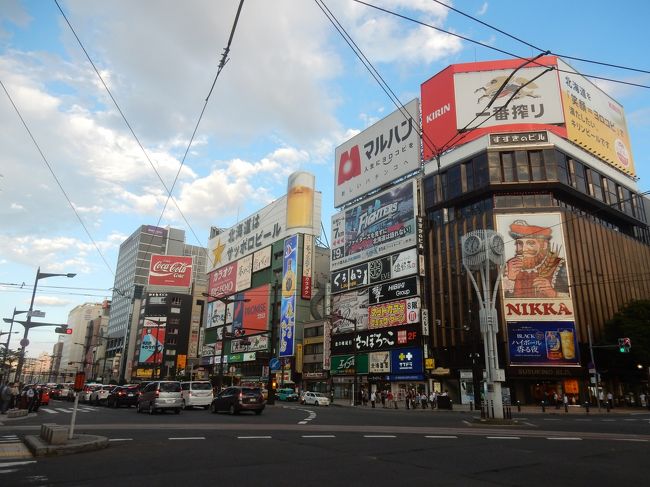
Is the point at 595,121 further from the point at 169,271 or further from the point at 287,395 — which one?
the point at 169,271

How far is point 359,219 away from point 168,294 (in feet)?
258

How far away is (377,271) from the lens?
6194 cm

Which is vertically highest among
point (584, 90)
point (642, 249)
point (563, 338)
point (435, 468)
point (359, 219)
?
point (584, 90)

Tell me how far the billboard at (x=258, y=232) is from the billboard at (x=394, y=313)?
24148mm

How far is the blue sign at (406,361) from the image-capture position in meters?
53.8

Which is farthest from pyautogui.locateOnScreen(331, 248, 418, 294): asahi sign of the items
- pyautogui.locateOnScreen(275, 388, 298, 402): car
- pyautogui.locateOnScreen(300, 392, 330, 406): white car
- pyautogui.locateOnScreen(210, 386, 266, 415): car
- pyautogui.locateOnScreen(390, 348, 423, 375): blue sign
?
pyautogui.locateOnScreen(210, 386, 266, 415): car

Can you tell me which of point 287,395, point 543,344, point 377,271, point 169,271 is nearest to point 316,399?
point 287,395

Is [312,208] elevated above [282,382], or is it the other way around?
[312,208]

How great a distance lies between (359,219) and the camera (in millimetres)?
67812

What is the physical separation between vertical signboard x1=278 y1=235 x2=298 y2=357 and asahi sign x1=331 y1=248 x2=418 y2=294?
9760mm

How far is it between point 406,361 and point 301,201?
122ft

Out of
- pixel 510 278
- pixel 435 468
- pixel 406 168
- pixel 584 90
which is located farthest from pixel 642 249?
pixel 435 468

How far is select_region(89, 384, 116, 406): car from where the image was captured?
36969 millimetres

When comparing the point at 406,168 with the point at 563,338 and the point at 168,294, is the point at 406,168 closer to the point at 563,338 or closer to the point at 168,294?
the point at 563,338
